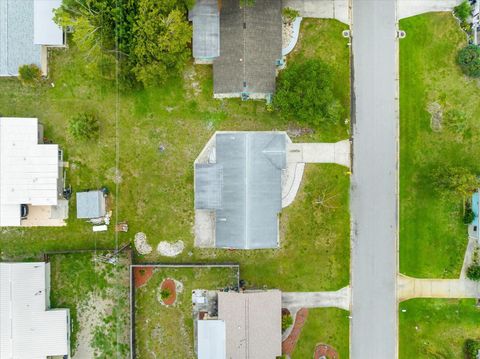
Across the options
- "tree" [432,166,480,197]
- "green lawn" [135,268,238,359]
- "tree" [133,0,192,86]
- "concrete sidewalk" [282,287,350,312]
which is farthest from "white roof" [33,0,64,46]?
"tree" [432,166,480,197]

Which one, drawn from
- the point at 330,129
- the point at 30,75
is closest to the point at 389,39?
the point at 330,129

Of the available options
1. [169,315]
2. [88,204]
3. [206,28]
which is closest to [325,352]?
[169,315]

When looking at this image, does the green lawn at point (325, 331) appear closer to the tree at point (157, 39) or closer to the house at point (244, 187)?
the house at point (244, 187)

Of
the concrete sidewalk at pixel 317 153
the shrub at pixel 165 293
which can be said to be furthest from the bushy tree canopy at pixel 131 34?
the shrub at pixel 165 293

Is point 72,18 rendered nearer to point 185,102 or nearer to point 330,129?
point 185,102

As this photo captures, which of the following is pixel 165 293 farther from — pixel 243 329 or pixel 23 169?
pixel 23 169

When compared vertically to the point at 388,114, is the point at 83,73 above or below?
above
